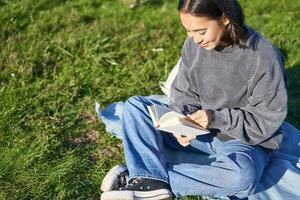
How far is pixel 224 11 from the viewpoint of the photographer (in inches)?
133

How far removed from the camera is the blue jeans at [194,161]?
3590 millimetres

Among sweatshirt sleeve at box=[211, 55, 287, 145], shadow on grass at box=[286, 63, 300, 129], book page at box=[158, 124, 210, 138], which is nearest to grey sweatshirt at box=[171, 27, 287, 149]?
sweatshirt sleeve at box=[211, 55, 287, 145]

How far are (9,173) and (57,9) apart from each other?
257 centimetres

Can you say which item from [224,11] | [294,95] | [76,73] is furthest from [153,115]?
[294,95]

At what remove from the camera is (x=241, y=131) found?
3.70 metres

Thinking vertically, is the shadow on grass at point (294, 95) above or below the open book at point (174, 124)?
below

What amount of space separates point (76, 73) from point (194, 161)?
1685 millimetres

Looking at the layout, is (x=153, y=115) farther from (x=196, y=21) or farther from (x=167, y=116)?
(x=196, y=21)

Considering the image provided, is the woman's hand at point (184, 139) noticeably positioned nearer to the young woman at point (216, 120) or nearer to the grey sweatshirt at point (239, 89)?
the young woman at point (216, 120)

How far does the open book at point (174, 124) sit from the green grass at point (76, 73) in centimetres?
65

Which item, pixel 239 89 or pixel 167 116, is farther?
pixel 239 89

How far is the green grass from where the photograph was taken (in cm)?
400

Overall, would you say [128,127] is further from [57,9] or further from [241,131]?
[57,9]

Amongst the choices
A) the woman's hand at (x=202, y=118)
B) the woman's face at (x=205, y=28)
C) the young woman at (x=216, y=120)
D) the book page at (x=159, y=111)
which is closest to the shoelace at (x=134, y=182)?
the young woman at (x=216, y=120)
